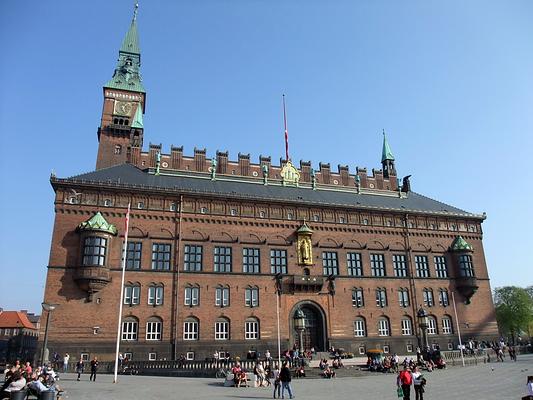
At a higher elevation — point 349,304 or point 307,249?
point 307,249

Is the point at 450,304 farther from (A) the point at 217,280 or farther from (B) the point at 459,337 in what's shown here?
(A) the point at 217,280

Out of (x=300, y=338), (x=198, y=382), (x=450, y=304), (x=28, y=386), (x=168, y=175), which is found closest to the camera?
(x=28, y=386)

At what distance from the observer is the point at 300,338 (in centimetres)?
4447

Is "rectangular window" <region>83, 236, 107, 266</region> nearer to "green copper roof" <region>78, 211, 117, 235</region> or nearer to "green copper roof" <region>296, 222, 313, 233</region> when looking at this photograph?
"green copper roof" <region>78, 211, 117, 235</region>

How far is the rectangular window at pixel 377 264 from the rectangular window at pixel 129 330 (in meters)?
27.2

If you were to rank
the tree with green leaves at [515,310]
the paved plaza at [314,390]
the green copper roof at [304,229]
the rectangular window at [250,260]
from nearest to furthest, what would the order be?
the paved plaza at [314,390]
the rectangular window at [250,260]
the green copper roof at [304,229]
the tree with green leaves at [515,310]

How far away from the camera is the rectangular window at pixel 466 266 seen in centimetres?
5253

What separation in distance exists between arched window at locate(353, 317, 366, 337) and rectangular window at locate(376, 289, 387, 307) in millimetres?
2914

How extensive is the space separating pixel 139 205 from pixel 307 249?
61.6 ft

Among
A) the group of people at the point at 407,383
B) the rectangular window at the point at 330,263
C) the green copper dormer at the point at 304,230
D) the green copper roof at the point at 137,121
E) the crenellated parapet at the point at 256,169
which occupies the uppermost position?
the green copper roof at the point at 137,121

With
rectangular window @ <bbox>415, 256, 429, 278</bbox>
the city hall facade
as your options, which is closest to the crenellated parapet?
the city hall facade

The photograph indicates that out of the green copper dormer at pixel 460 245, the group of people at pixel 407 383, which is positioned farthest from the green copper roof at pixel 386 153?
the group of people at pixel 407 383

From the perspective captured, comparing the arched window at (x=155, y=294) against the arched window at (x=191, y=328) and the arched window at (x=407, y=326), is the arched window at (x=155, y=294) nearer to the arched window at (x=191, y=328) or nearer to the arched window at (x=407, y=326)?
the arched window at (x=191, y=328)

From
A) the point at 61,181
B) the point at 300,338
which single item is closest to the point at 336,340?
the point at 300,338
